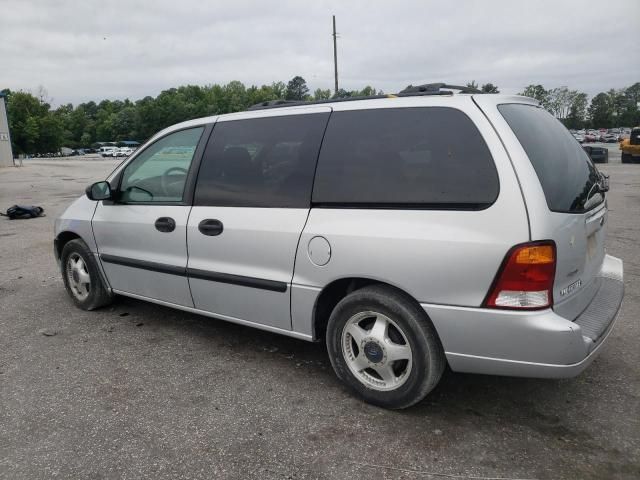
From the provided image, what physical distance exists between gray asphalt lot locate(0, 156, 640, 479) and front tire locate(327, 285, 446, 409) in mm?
156

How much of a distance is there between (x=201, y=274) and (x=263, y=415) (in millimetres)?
1139

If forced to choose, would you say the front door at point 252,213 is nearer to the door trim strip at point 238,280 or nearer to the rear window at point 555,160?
the door trim strip at point 238,280

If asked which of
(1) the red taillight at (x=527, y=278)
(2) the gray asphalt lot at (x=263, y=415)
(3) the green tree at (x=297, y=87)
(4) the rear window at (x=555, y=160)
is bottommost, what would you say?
(2) the gray asphalt lot at (x=263, y=415)

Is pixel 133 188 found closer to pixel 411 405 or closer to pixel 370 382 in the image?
pixel 370 382

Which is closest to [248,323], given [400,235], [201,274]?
[201,274]

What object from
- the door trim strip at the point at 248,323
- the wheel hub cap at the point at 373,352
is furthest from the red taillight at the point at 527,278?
the door trim strip at the point at 248,323

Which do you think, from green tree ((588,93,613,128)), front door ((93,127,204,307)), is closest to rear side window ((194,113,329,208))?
front door ((93,127,204,307))

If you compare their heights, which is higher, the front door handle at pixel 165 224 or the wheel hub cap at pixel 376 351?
the front door handle at pixel 165 224

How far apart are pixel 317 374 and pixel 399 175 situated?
1.47 metres

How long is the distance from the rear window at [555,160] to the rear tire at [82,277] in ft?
11.9

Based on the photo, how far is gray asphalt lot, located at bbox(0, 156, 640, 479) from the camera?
8.09 feet

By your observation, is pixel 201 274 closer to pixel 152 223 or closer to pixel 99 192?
pixel 152 223

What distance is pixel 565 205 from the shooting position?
258cm

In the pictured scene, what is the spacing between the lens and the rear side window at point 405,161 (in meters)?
2.56
